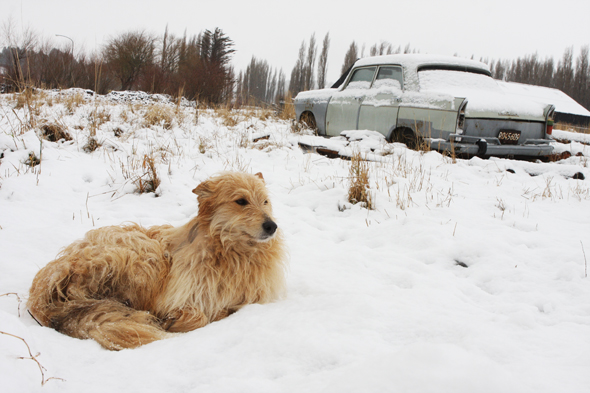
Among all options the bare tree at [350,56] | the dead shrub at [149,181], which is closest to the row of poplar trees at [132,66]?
the dead shrub at [149,181]

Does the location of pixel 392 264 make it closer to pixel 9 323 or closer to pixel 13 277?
pixel 9 323

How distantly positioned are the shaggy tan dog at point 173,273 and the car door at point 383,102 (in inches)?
215

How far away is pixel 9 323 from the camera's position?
1525 millimetres

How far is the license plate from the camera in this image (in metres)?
6.42

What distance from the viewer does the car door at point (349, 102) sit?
818 centimetres

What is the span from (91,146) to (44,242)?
3448mm

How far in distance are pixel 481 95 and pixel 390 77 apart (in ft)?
6.55

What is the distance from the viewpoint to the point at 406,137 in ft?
23.8

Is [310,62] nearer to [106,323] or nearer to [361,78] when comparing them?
[361,78]

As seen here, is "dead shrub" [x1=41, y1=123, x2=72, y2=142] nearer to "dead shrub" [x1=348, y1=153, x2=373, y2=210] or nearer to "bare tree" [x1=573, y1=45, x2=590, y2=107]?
"dead shrub" [x1=348, y1=153, x2=373, y2=210]

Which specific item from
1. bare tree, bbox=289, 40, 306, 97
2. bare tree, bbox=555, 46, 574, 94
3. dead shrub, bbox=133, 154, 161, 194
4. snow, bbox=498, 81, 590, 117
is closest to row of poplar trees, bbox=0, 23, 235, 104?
dead shrub, bbox=133, 154, 161, 194

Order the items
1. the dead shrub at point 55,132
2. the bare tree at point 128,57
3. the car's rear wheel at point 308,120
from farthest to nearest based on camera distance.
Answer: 1. the bare tree at point 128,57
2. the car's rear wheel at point 308,120
3. the dead shrub at point 55,132

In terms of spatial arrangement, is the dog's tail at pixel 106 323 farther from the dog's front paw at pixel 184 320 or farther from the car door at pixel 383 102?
the car door at pixel 383 102

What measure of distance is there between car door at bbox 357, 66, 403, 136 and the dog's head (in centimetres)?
553
